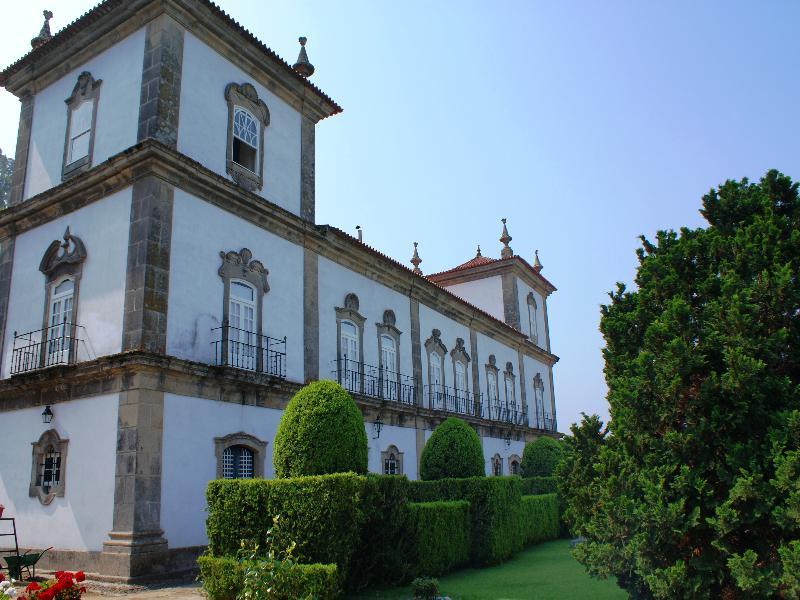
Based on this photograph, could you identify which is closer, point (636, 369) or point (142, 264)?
point (636, 369)

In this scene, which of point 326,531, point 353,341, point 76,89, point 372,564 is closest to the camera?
point 326,531

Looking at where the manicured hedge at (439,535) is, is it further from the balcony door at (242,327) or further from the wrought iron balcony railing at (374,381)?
the wrought iron balcony railing at (374,381)

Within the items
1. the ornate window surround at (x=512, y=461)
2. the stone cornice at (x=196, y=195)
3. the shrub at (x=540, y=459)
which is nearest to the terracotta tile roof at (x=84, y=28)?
the stone cornice at (x=196, y=195)

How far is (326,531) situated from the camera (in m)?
8.98

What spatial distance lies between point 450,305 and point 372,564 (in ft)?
52.9

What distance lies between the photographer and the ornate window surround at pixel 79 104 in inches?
587

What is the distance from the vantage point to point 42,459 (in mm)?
13461

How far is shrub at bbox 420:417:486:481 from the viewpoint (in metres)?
14.2

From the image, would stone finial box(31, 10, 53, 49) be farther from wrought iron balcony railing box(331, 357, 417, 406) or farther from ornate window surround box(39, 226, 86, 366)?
wrought iron balcony railing box(331, 357, 417, 406)

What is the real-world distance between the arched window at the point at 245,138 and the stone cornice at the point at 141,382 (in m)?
5.23

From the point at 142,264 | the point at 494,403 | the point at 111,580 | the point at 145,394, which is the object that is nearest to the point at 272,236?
the point at 142,264

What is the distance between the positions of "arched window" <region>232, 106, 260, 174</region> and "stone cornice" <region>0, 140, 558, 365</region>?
1.18m

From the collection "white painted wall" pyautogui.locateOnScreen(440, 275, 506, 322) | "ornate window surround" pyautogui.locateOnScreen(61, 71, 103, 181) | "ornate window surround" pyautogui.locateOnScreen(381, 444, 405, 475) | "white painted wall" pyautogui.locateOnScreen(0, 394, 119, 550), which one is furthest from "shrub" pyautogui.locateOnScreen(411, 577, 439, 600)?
"white painted wall" pyautogui.locateOnScreen(440, 275, 506, 322)

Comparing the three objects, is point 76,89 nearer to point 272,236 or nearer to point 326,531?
point 272,236
